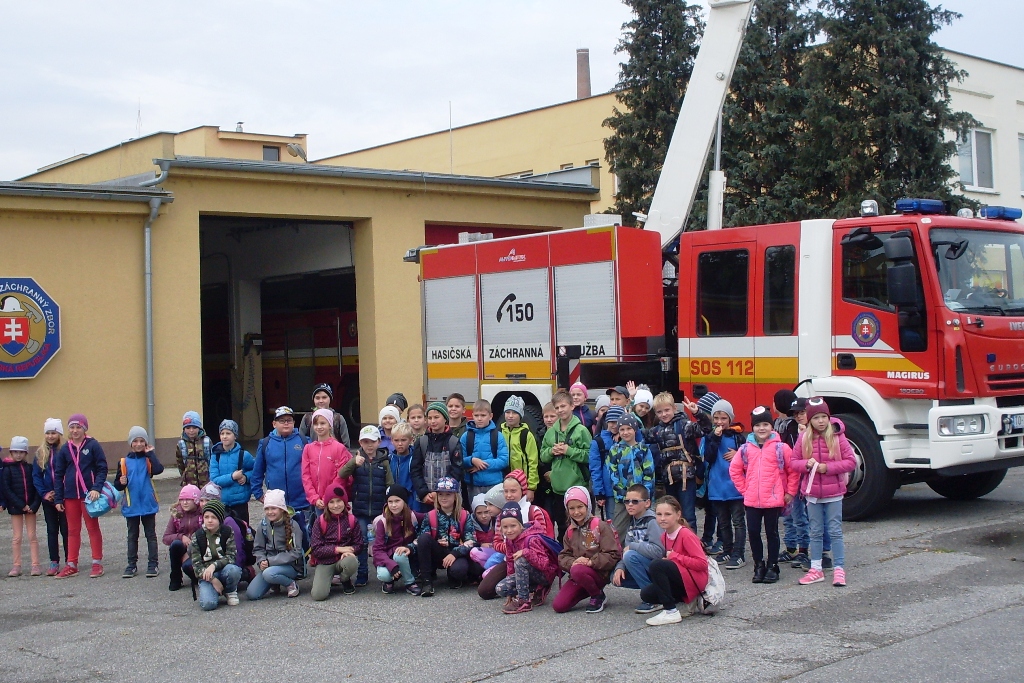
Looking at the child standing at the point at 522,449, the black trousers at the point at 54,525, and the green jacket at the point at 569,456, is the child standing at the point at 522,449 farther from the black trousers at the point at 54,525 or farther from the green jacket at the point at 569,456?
the black trousers at the point at 54,525

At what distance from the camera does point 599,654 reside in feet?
21.9

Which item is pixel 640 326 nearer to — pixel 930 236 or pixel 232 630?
pixel 930 236

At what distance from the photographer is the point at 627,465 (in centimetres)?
908

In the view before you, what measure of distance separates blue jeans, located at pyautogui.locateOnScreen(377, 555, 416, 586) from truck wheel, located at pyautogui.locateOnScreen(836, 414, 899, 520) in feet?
15.1

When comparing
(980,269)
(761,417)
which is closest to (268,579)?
(761,417)

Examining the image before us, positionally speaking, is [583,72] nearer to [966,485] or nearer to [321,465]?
[966,485]

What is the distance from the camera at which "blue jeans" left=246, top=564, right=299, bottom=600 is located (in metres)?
8.74

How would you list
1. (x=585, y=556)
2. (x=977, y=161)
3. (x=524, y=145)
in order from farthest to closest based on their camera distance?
(x=524, y=145), (x=977, y=161), (x=585, y=556)

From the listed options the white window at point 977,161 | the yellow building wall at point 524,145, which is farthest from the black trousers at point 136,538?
the yellow building wall at point 524,145

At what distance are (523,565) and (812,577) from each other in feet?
7.43

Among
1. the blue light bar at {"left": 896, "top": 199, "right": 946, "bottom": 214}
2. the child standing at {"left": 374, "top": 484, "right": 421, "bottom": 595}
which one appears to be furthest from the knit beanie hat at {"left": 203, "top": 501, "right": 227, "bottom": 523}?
the blue light bar at {"left": 896, "top": 199, "right": 946, "bottom": 214}

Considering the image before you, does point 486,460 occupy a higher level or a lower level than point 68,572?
higher

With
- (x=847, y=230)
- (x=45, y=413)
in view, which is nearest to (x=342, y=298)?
(x=45, y=413)

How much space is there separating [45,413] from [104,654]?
10.5m
